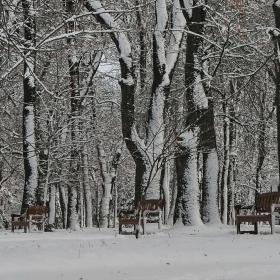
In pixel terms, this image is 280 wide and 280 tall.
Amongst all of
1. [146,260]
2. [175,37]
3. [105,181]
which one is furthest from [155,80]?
[105,181]

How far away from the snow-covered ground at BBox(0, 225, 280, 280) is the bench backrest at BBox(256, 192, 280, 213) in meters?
1.86

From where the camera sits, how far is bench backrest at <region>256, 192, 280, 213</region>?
513 inches

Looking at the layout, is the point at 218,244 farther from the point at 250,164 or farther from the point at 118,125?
the point at 250,164

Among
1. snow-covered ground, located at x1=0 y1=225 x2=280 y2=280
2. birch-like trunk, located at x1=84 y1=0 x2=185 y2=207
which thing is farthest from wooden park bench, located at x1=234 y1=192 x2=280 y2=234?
birch-like trunk, located at x1=84 y1=0 x2=185 y2=207

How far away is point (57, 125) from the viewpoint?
72.4 ft

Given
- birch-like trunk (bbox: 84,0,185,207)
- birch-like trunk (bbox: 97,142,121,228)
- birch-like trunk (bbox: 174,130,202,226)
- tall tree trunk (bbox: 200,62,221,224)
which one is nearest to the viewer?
birch-like trunk (bbox: 174,130,202,226)

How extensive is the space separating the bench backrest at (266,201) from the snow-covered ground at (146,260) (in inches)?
73.2

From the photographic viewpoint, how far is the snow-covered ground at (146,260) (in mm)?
7422

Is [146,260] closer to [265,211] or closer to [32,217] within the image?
[265,211]

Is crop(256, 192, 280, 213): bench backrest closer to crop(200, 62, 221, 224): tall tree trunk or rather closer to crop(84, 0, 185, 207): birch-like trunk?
crop(200, 62, 221, 224): tall tree trunk

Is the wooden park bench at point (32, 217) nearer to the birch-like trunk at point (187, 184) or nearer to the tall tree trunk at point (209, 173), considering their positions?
the birch-like trunk at point (187, 184)

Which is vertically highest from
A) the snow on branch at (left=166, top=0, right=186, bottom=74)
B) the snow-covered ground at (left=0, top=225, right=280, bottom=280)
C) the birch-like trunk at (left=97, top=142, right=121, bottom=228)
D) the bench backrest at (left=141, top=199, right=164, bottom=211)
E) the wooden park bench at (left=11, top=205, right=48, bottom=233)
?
the snow on branch at (left=166, top=0, right=186, bottom=74)

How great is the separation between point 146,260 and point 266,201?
545 centimetres

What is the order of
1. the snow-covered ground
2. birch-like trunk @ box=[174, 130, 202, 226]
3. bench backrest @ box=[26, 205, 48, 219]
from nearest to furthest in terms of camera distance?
the snow-covered ground → birch-like trunk @ box=[174, 130, 202, 226] → bench backrest @ box=[26, 205, 48, 219]
